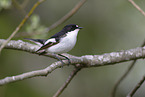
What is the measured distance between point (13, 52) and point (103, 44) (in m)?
2.47

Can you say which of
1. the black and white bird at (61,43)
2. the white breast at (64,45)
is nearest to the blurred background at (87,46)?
the black and white bird at (61,43)

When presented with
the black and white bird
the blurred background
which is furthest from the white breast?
the blurred background

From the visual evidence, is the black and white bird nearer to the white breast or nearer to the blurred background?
the white breast

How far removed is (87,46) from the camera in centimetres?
650

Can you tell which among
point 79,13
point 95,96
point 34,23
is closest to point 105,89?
point 95,96

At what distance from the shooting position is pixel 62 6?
264 inches

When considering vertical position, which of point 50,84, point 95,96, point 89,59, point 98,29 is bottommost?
point 95,96

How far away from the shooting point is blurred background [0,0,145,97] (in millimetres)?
5934

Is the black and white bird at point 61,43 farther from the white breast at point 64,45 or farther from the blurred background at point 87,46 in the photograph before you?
the blurred background at point 87,46

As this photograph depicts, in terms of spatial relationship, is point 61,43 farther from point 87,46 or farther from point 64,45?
point 87,46

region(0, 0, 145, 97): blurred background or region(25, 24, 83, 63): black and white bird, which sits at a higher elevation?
region(25, 24, 83, 63): black and white bird

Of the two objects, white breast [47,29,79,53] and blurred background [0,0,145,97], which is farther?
blurred background [0,0,145,97]

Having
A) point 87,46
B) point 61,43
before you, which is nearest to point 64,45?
point 61,43

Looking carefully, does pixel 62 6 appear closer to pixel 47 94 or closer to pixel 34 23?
pixel 47 94
